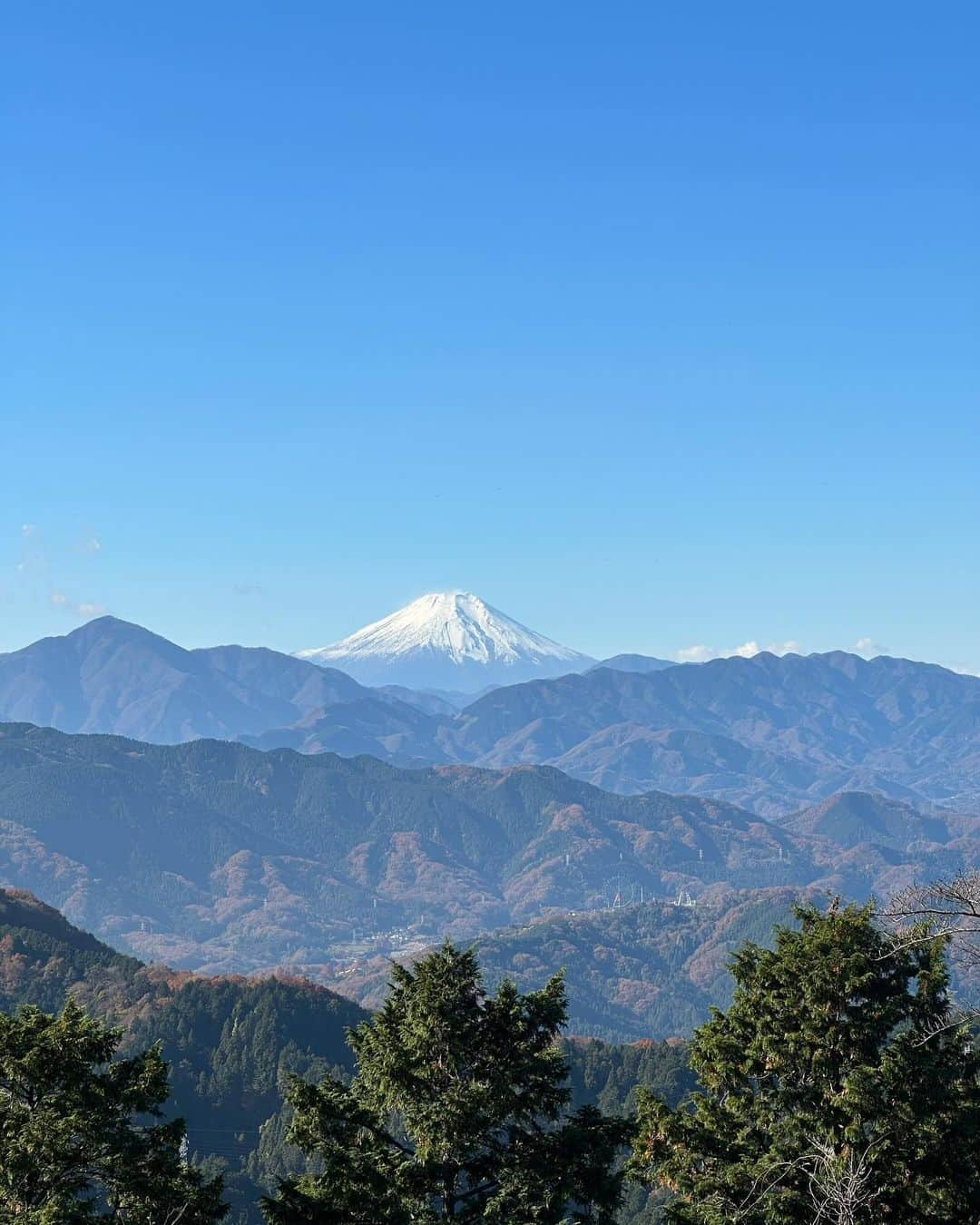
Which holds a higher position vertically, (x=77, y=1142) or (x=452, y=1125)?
(x=452, y=1125)

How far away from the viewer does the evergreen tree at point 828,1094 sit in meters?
24.8

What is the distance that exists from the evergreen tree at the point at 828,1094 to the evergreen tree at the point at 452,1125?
2.08m

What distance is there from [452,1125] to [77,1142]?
6.55 m

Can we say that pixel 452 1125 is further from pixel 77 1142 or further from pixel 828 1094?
pixel 828 1094

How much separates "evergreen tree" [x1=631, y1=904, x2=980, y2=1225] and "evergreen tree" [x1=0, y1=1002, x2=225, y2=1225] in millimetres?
9734

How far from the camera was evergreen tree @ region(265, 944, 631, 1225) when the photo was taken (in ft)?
77.5

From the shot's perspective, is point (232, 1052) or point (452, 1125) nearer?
point (452, 1125)

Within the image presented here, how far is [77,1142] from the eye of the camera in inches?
908

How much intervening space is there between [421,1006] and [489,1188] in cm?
350

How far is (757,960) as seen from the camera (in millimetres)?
28953

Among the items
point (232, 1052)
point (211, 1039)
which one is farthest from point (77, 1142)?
point (211, 1039)

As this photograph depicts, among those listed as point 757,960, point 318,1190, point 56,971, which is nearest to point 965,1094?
point 757,960

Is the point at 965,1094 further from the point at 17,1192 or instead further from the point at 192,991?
the point at 192,991

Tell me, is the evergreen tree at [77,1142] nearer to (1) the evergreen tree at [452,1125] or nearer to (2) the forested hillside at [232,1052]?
(1) the evergreen tree at [452,1125]
